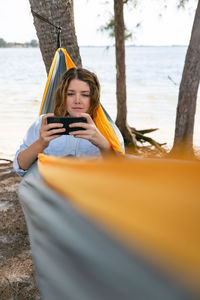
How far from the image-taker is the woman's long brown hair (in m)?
1.64

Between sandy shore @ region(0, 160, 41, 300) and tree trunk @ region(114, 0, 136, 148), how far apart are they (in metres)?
2.42

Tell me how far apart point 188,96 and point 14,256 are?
2.63m

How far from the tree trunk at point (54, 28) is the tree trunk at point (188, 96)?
1626 mm

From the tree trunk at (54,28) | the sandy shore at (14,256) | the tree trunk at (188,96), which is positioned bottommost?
the sandy shore at (14,256)

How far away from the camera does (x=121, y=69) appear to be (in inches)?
197

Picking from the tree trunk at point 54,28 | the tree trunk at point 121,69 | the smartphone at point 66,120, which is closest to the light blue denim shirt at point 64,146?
the smartphone at point 66,120

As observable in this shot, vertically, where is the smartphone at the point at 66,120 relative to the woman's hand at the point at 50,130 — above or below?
above

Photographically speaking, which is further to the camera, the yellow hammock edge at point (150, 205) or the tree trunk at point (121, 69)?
the tree trunk at point (121, 69)

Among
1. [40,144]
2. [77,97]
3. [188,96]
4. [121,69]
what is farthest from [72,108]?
[121,69]

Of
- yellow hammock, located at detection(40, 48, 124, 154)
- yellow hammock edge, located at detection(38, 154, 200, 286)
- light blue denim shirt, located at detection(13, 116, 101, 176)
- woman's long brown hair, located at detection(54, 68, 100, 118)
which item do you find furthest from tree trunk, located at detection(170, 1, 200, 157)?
yellow hammock edge, located at detection(38, 154, 200, 286)

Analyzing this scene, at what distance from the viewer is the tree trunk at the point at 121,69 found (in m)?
4.55

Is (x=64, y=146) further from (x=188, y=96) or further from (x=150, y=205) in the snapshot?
(x=188, y=96)

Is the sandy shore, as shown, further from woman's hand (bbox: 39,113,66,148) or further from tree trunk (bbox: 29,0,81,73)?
tree trunk (bbox: 29,0,81,73)

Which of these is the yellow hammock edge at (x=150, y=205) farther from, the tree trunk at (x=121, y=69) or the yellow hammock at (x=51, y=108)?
the tree trunk at (x=121, y=69)
